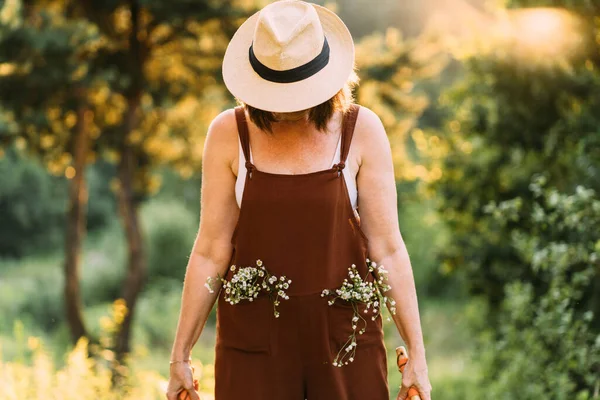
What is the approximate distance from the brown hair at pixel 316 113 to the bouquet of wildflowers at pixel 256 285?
452 mm

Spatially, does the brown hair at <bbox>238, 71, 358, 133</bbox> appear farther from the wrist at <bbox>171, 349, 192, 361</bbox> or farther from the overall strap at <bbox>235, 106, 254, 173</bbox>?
the wrist at <bbox>171, 349, 192, 361</bbox>

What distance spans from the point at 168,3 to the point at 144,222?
15476 mm

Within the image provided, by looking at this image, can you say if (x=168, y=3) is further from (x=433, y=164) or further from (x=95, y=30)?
(x=433, y=164)

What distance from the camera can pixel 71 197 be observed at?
14.1 metres

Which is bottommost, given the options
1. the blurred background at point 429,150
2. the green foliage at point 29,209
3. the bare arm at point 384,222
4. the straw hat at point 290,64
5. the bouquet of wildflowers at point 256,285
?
the bouquet of wildflowers at point 256,285

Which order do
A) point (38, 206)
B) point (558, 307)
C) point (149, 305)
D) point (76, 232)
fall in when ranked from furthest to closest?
point (38, 206), point (149, 305), point (76, 232), point (558, 307)

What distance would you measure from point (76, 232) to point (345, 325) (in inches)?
473

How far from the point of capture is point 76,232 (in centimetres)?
1395

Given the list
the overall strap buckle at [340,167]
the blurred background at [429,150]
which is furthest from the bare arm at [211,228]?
the blurred background at [429,150]

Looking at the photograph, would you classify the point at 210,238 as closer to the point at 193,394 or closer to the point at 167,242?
the point at 193,394

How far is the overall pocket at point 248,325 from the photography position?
2607 millimetres

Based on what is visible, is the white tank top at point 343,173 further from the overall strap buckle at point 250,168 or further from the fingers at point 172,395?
the fingers at point 172,395

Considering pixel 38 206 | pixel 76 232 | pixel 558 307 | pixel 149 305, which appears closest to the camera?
pixel 558 307

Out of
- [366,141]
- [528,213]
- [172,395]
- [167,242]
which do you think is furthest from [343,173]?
[167,242]
